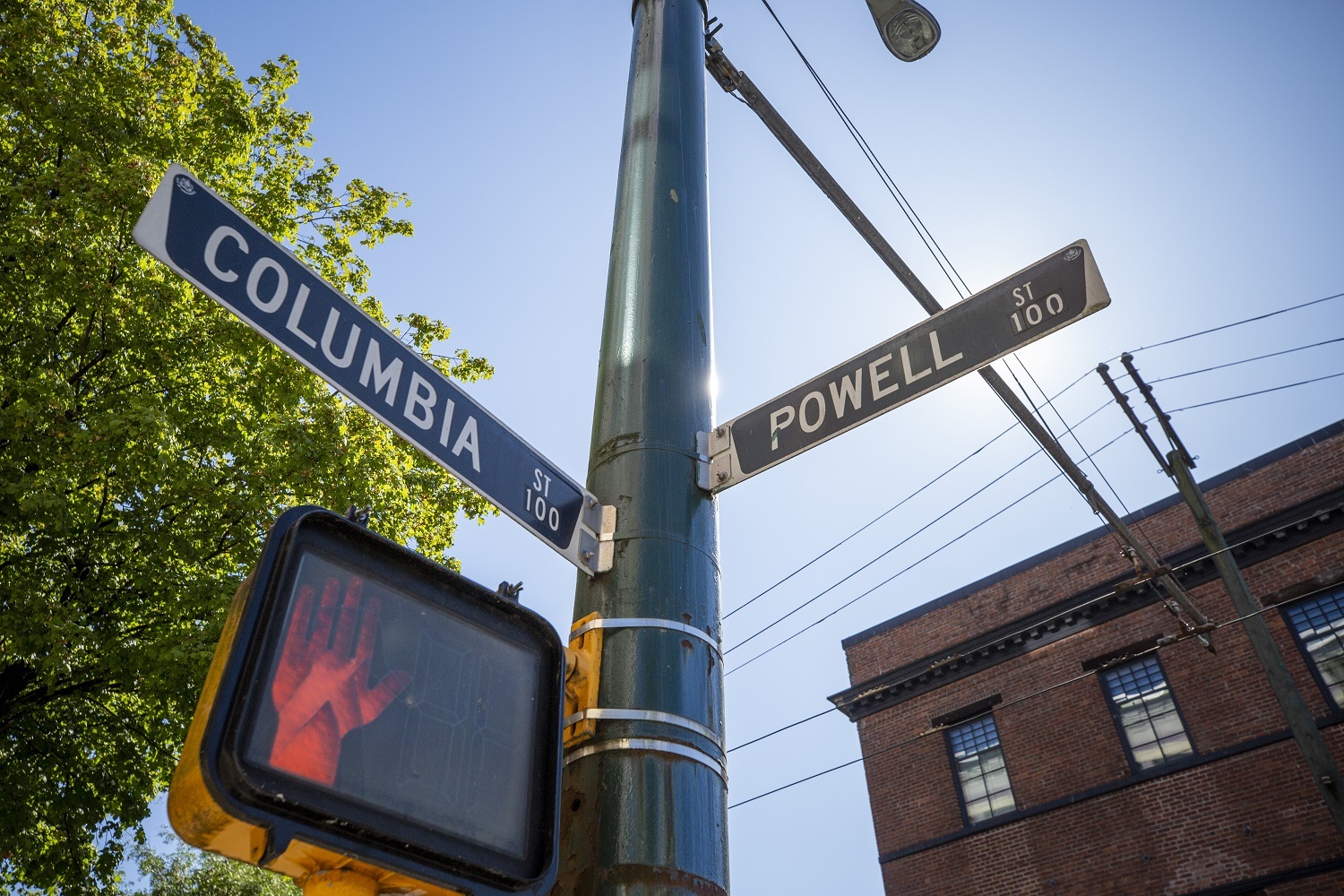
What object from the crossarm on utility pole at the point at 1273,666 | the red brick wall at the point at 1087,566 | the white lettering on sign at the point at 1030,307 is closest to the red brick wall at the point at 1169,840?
the crossarm on utility pole at the point at 1273,666

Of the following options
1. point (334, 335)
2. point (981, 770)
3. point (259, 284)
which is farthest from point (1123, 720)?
point (259, 284)

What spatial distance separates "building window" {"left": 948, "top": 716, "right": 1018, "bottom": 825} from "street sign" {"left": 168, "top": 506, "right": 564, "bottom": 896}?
64.2ft

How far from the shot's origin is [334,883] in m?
1.68

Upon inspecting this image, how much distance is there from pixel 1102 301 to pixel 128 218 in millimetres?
9027

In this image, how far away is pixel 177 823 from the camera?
5.19 feet

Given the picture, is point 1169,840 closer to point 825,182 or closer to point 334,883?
point 825,182

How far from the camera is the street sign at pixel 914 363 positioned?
10.7 ft

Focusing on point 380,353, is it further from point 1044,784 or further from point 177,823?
point 1044,784

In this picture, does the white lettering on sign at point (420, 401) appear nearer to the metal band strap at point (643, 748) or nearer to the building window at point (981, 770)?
the metal band strap at point (643, 748)

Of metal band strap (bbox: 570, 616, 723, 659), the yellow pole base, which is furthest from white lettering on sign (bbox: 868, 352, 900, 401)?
the yellow pole base

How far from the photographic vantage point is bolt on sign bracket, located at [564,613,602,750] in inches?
95.7

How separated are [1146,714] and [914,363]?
17.8 meters

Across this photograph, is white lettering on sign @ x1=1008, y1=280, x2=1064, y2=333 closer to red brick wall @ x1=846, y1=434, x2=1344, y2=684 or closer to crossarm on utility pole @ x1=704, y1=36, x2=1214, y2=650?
crossarm on utility pole @ x1=704, y1=36, x2=1214, y2=650

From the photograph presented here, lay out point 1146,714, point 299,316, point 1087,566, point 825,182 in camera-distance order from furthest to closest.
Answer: point 1087,566 → point 1146,714 → point 825,182 → point 299,316
